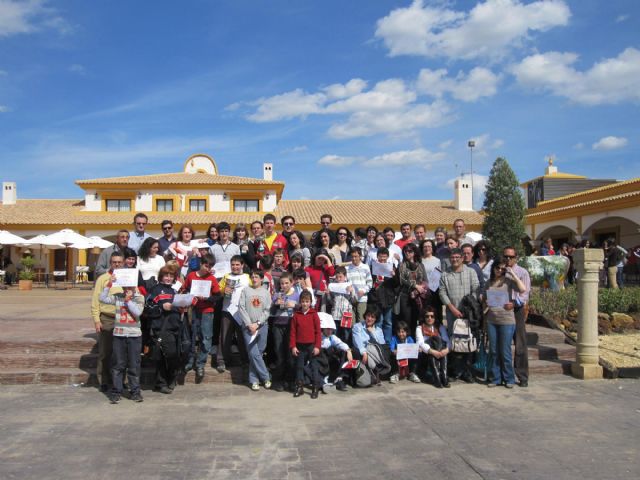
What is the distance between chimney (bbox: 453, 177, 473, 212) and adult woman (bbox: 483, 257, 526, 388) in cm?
3027

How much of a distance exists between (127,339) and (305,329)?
2128 millimetres

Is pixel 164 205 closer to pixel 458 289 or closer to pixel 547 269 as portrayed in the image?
pixel 547 269

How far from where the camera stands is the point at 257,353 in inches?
256

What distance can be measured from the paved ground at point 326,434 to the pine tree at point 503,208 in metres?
14.9

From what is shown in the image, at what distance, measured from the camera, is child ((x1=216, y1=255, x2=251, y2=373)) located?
6691 mm

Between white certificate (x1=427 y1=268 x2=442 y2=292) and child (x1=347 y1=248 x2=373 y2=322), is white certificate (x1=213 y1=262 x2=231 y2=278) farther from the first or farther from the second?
white certificate (x1=427 y1=268 x2=442 y2=292)

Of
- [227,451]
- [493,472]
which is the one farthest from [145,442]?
[493,472]

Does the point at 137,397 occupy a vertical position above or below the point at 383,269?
below

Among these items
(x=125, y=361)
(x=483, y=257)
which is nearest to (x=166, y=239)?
(x=125, y=361)

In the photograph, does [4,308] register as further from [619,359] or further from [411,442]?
[619,359]

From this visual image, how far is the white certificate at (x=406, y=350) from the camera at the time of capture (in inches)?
267

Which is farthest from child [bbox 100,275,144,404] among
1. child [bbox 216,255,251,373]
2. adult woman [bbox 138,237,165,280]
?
child [bbox 216,255,251,373]

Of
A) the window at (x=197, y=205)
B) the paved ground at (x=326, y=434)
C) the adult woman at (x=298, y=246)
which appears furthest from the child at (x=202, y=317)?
the window at (x=197, y=205)

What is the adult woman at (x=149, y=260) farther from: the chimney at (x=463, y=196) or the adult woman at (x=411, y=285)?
the chimney at (x=463, y=196)
